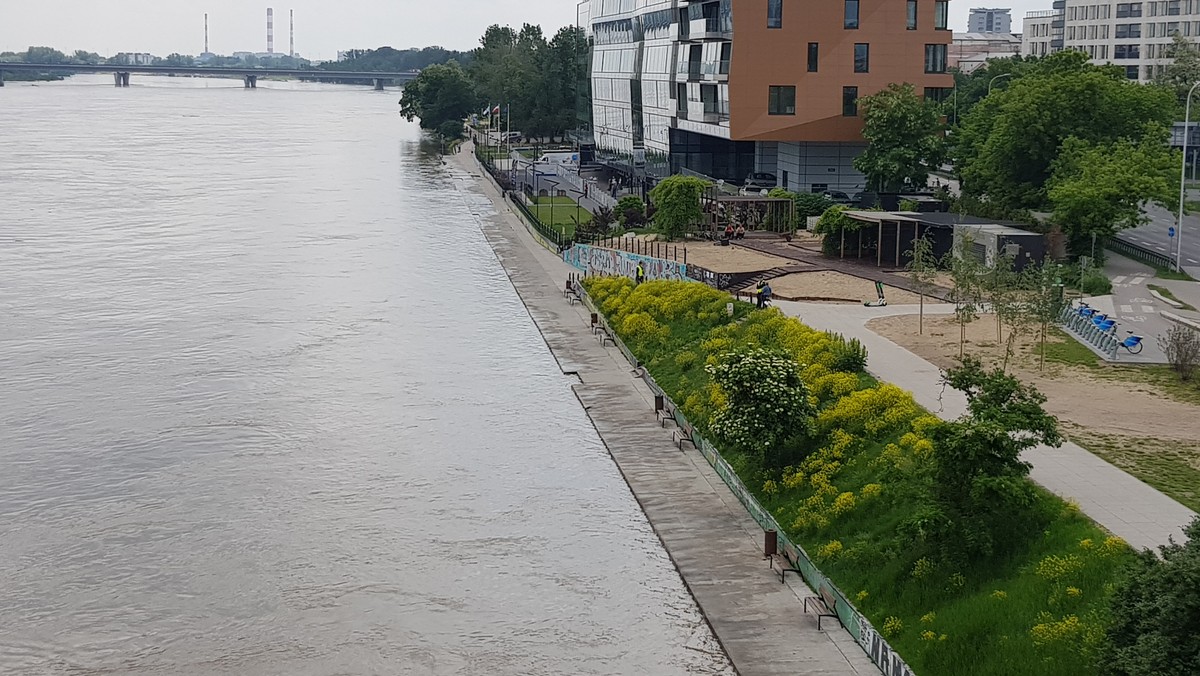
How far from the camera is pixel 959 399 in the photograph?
34.1 metres

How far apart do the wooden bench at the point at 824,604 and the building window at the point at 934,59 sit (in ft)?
204

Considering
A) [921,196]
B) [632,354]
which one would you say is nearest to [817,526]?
[632,354]

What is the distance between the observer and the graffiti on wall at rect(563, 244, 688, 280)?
182 feet

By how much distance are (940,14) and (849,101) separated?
26.5 ft

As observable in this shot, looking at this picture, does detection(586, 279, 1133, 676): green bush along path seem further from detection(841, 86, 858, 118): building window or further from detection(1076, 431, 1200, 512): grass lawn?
detection(841, 86, 858, 118): building window

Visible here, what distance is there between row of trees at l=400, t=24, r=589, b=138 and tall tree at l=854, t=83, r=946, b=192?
206ft

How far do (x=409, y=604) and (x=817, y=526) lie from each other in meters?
8.30

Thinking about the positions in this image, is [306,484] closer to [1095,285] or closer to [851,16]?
[1095,285]

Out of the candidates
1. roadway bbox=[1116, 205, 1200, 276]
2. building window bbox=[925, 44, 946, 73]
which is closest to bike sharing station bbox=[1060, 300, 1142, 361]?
roadway bbox=[1116, 205, 1200, 276]

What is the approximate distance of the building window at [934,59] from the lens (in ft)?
270

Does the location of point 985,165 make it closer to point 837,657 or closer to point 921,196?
point 921,196

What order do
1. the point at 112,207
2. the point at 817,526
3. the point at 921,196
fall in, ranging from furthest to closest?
the point at 112,207
the point at 921,196
the point at 817,526

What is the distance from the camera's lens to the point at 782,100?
3199 inches

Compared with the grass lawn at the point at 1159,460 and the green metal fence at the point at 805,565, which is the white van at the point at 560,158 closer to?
the green metal fence at the point at 805,565
